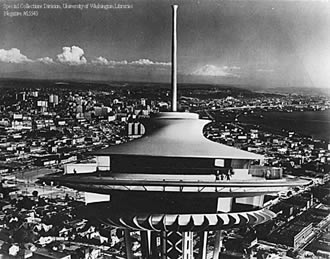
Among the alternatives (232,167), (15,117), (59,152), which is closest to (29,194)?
(59,152)

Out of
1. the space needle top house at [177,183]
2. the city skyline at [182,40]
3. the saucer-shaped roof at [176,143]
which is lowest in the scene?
the space needle top house at [177,183]

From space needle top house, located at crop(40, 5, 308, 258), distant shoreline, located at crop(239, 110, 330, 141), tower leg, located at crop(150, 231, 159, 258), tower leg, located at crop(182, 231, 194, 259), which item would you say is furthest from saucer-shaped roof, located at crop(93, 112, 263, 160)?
distant shoreline, located at crop(239, 110, 330, 141)

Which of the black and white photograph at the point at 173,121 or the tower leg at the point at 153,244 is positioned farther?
the tower leg at the point at 153,244

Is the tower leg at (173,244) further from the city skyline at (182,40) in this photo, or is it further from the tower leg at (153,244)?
the city skyline at (182,40)

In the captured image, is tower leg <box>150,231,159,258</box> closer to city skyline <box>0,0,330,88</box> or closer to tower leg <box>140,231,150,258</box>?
tower leg <box>140,231,150,258</box>

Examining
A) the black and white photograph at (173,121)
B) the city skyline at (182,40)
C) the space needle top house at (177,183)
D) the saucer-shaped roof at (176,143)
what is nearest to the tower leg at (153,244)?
the black and white photograph at (173,121)

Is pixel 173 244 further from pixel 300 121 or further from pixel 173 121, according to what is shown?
pixel 300 121
